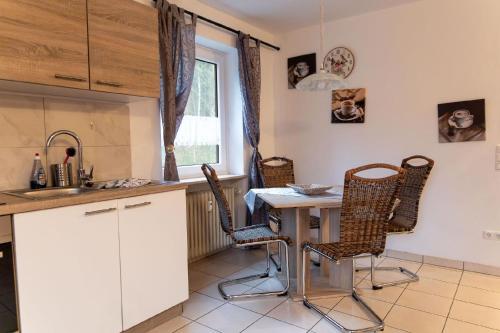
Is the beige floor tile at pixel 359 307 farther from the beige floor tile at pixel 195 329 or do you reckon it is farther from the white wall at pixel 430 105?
the white wall at pixel 430 105

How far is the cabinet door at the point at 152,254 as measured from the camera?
1.81 meters

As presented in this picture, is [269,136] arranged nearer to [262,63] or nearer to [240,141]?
[240,141]

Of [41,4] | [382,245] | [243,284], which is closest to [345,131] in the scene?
[382,245]

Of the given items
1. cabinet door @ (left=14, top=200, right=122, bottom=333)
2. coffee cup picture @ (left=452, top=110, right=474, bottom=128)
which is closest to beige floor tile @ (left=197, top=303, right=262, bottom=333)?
cabinet door @ (left=14, top=200, right=122, bottom=333)

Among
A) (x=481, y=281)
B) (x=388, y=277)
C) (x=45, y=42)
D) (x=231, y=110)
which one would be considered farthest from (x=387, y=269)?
(x=45, y=42)

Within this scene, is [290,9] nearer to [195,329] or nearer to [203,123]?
[203,123]

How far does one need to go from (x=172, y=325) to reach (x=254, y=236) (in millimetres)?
780

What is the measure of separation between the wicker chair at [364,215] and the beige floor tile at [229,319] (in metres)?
0.48

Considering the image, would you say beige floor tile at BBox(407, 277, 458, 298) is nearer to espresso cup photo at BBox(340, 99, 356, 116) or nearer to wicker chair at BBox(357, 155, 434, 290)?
wicker chair at BBox(357, 155, 434, 290)

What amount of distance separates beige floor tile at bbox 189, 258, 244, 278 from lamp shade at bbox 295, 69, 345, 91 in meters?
1.68

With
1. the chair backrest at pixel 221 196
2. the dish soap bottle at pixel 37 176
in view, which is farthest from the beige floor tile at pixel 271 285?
the dish soap bottle at pixel 37 176

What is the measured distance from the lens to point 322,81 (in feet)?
7.73

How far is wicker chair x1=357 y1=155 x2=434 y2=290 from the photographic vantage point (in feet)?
8.42

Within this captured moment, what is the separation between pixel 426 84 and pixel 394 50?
0.45 meters
